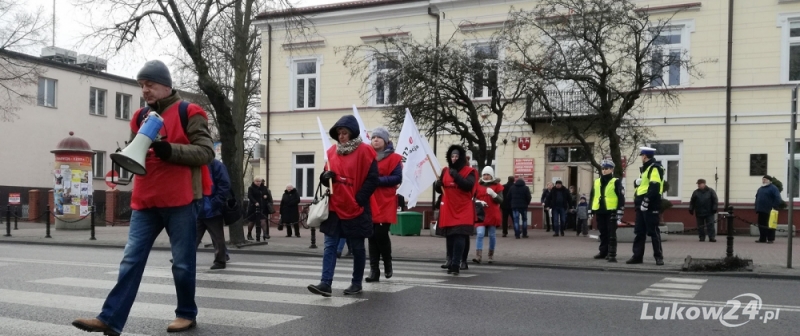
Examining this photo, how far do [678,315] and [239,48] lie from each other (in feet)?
51.4

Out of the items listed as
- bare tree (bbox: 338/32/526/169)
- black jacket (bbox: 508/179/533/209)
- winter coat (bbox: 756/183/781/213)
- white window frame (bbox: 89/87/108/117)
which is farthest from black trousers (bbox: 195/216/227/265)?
white window frame (bbox: 89/87/108/117)

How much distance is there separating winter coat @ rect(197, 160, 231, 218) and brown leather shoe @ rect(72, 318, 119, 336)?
241 inches

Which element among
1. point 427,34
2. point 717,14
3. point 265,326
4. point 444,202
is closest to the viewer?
point 265,326

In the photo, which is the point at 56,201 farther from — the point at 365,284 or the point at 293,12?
the point at 365,284

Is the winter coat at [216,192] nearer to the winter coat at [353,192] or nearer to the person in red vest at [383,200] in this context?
the person in red vest at [383,200]

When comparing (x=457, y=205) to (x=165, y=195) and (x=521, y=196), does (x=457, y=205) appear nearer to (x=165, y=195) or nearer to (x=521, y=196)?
(x=165, y=195)

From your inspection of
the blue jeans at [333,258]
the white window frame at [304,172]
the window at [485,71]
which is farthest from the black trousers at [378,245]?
the white window frame at [304,172]

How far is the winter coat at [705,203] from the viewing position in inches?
834

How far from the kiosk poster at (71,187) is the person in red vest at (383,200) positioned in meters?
18.8

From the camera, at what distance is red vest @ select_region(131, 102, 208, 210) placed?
551 cm

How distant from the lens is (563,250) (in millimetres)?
17250

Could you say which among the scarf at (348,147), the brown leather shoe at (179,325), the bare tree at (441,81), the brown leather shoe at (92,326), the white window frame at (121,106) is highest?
the white window frame at (121,106)

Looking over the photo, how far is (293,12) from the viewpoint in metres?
20.1

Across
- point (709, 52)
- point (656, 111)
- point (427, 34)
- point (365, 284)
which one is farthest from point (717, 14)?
point (365, 284)
